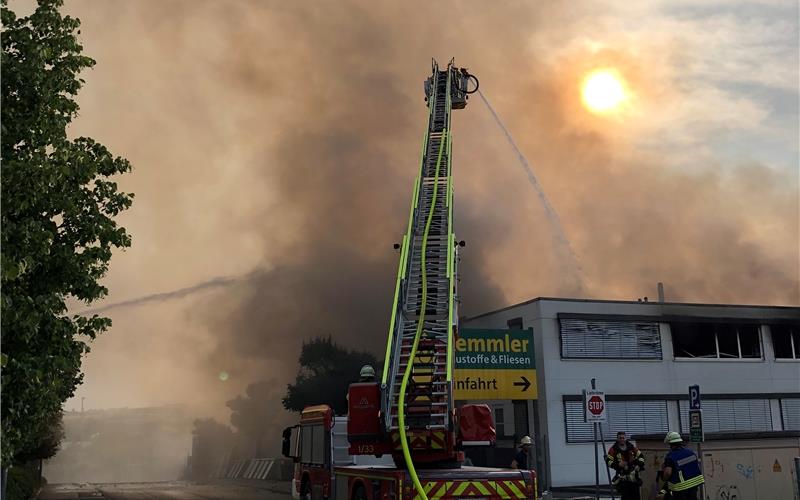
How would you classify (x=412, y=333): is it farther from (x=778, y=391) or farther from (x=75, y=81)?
(x=778, y=391)

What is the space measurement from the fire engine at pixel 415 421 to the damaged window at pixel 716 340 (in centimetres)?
1659

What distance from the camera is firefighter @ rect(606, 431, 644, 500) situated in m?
12.8

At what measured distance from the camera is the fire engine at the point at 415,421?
11398mm

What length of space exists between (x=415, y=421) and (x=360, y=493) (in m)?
1.73

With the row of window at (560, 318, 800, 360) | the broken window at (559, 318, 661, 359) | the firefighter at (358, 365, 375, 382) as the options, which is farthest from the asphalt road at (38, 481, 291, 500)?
the firefighter at (358, 365, 375, 382)

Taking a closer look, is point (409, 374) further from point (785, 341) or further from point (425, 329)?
point (785, 341)

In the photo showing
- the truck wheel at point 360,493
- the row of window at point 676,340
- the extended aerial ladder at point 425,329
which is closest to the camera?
the extended aerial ladder at point 425,329

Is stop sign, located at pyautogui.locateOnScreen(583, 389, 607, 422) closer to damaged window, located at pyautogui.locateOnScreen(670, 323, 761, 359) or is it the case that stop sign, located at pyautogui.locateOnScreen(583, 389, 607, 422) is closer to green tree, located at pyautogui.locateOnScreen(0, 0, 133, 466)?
green tree, located at pyautogui.locateOnScreen(0, 0, 133, 466)

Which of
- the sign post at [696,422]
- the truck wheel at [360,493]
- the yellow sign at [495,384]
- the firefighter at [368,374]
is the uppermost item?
the yellow sign at [495,384]

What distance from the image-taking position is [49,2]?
33.1 feet

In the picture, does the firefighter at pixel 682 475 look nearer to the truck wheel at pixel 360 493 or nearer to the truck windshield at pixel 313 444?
the truck wheel at pixel 360 493

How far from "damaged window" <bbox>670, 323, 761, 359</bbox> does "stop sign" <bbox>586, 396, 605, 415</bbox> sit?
1649 cm

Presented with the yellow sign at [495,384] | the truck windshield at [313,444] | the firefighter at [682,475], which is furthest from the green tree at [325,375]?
the firefighter at [682,475]

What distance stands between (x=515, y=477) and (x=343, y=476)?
3821mm
